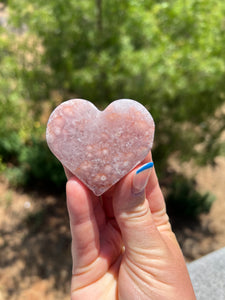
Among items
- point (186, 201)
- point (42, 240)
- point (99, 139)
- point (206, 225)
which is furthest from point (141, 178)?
point (206, 225)

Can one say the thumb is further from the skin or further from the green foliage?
the green foliage

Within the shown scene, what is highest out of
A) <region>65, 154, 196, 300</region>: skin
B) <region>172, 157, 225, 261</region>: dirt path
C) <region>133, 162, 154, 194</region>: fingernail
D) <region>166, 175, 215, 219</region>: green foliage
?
<region>133, 162, 154, 194</region>: fingernail

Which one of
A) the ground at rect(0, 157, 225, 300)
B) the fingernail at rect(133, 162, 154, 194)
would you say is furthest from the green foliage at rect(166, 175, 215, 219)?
the fingernail at rect(133, 162, 154, 194)

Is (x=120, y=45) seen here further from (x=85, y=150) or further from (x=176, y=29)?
(x=85, y=150)

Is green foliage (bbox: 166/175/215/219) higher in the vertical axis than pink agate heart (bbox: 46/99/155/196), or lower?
lower

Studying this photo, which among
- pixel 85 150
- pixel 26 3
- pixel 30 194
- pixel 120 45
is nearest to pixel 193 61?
pixel 120 45

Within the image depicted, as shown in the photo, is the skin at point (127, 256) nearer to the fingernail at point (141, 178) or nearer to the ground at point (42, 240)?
the fingernail at point (141, 178)

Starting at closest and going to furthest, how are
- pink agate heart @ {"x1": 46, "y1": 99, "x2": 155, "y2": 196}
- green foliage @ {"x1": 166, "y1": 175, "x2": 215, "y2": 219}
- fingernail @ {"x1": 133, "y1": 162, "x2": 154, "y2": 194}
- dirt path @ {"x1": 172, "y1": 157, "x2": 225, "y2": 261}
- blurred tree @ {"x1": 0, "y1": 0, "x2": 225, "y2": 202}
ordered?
fingernail @ {"x1": 133, "y1": 162, "x2": 154, "y2": 194}
pink agate heart @ {"x1": 46, "y1": 99, "x2": 155, "y2": 196}
blurred tree @ {"x1": 0, "y1": 0, "x2": 225, "y2": 202}
dirt path @ {"x1": 172, "y1": 157, "x2": 225, "y2": 261}
green foliage @ {"x1": 166, "y1": 175, "x2": 215, "y2": 219}
